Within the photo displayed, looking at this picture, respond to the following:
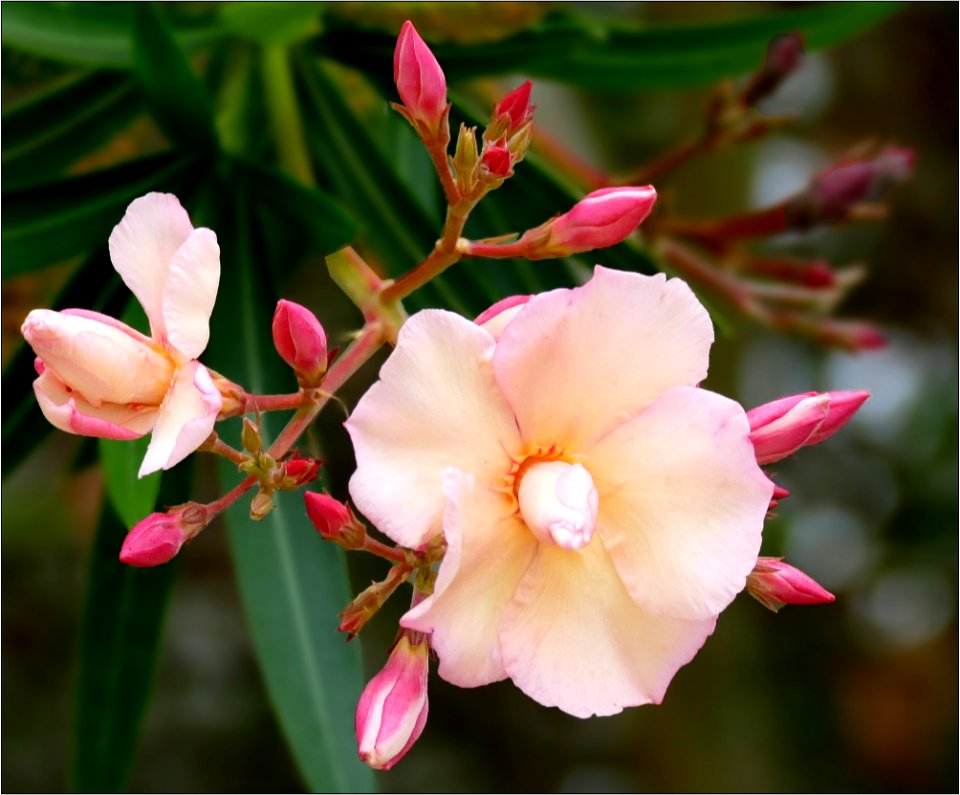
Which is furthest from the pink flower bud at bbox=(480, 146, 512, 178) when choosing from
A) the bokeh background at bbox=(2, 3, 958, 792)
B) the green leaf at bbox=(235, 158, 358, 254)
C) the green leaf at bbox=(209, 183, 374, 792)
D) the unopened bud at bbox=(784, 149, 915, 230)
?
the bokeh background at bbox=(2, 3, 958, 792)

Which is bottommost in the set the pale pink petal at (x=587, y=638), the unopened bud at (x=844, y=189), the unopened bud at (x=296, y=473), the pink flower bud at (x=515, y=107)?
the unopened bud at (x=844, y=189)

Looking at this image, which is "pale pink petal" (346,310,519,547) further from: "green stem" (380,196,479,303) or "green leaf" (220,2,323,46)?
"green leaf" (220,2,323,46)

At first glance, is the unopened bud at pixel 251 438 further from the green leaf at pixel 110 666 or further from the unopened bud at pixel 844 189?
the unopened bud at pixel 844 189

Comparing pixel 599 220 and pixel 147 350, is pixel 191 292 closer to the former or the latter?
pixel 147 350

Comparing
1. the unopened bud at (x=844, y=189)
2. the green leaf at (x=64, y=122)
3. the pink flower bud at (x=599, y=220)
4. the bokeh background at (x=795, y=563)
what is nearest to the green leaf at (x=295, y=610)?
the green leaf at (x=64, y=122)

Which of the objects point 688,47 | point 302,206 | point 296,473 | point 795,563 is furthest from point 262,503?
point 795,563

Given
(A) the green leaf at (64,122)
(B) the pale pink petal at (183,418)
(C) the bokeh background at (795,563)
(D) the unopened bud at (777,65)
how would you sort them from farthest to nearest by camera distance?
1. (C) the bokeh background at (795,563)
2. (D) the unopened bud at (777,65)
3. (A) the green leaf at (64,122)
4. (B) the pale pink petal at (183,418)
